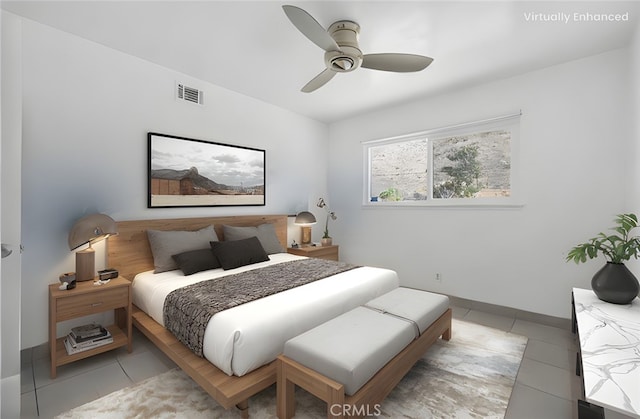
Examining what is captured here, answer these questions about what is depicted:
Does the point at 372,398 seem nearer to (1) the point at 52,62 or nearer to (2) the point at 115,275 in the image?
(2) the point at 115,275

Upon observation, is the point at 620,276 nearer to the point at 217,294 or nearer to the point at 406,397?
the point at 406,397

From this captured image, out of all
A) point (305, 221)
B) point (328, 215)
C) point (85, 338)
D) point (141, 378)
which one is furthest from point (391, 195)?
point (85, 338)

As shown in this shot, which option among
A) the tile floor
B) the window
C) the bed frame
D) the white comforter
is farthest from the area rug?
the window

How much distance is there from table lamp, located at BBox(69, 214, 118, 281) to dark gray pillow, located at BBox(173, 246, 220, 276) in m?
0.61

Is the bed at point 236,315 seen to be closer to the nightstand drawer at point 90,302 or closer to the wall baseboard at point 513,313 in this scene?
the nightstand drawer at point 90,302

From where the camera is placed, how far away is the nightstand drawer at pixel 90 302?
2.12 metres

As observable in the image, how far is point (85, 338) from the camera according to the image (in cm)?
227

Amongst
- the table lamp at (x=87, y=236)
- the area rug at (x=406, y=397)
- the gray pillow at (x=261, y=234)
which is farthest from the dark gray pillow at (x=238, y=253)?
the area rug at (x=406, y=397)

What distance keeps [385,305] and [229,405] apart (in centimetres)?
127

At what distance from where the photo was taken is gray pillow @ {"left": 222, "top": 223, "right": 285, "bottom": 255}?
3.40 metres

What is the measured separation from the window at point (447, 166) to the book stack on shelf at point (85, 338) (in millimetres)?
3557

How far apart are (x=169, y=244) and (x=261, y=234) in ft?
3.59

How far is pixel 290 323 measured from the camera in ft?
6.28

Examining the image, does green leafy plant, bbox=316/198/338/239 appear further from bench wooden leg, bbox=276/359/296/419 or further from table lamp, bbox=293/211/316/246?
bench wooden leg, bbox=276/359/296/419
